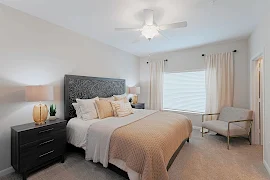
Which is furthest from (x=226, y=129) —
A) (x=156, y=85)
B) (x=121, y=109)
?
(x=156, y=85)

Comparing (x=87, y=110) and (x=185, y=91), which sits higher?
(x=185, y=91)

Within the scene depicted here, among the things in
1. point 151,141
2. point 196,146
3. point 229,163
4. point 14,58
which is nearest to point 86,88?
point 14,58

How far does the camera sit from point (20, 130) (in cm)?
205

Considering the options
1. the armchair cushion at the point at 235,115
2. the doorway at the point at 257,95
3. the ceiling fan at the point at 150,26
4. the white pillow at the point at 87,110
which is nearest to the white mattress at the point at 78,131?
the white pillow at the point at 87,110

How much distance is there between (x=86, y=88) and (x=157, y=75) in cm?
282

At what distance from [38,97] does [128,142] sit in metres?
1.61

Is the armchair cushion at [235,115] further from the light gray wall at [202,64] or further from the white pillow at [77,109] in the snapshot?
the white pillow at [77,109]

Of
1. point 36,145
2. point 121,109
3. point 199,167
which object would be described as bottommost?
point 199,167

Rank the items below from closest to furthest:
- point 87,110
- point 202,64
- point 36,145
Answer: point 36,145, point 87,110, point 202,64

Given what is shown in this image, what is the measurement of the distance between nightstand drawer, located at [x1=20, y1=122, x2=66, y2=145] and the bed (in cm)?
35

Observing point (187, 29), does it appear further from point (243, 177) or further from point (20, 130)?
point (20, 130)

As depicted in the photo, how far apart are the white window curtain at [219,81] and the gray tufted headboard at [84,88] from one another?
2839mm

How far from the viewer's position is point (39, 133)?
223 cm

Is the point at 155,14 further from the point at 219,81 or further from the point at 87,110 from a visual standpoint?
the point at 219,81
